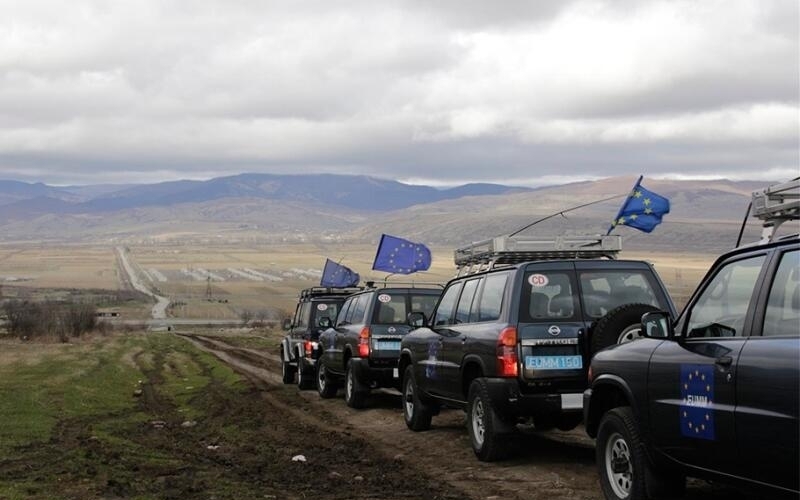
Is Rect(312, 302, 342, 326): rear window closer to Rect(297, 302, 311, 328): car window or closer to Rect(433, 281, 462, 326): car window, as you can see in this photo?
Rect(297, 302, 311, 328): car window

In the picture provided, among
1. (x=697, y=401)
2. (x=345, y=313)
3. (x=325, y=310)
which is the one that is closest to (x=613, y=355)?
(x=697, y=401)

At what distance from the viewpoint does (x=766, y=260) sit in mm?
6348

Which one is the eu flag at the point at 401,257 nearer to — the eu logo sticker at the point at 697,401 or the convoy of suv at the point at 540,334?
the convoy of suv at the point at 540,334

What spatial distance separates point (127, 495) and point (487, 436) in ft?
12.0

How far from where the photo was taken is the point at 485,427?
34.2ft

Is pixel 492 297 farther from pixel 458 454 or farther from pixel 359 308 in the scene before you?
pixel 359 308

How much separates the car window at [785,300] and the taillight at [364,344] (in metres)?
10.7

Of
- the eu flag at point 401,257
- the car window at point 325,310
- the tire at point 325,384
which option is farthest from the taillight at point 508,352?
the eu flag at point 401,257

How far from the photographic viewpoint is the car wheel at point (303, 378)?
21188mm

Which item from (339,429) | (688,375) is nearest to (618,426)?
(688,375)

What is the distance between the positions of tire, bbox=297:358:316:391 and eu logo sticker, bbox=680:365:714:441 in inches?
586

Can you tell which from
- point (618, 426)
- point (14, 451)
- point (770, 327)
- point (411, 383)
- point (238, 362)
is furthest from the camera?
point (238, 362)

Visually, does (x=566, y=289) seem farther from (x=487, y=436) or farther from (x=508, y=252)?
(x=508, y=252)

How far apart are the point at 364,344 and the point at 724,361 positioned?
10.5 meters
